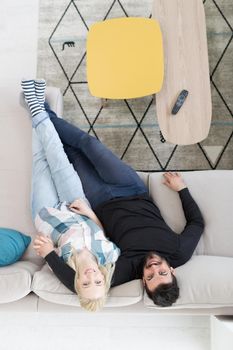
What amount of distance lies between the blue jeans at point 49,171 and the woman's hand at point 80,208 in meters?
0.04

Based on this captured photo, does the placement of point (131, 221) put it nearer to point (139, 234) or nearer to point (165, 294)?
point (139, 234)

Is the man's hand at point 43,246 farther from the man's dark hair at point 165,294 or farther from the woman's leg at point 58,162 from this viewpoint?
the man's dark hair at point 165,294

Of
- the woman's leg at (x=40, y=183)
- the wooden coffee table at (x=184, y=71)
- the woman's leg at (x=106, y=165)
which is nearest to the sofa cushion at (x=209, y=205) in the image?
the woman's leg at (x=106, y=165)

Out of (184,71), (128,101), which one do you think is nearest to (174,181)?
(184,71)

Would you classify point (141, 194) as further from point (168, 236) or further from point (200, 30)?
point (200, 30)

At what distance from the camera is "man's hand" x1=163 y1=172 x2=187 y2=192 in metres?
2.24

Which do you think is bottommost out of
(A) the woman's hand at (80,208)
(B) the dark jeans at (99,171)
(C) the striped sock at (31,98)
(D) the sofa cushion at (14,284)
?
(D) the sofa cushion at (14,284)

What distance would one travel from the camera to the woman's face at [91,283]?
182cm

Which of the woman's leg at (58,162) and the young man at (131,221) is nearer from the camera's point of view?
the young man at (131,221)

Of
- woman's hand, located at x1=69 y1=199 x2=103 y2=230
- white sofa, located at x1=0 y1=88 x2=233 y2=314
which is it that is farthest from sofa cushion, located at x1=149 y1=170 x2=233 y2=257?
woman's hand, located at x1=69 y1=199 x2=103 y2=230

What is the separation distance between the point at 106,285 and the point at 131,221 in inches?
16.6

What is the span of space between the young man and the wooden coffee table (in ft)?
0.94

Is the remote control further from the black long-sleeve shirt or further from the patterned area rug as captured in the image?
the patterned area rug

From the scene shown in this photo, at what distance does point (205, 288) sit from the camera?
1911 millimetres
